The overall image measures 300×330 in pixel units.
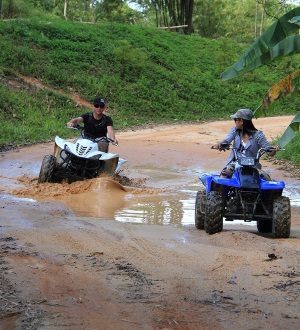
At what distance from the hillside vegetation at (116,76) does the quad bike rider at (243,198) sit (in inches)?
518

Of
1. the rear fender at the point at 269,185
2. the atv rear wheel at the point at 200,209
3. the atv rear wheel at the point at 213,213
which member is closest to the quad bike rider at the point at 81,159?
the atv rear wheel at the point at 200,209

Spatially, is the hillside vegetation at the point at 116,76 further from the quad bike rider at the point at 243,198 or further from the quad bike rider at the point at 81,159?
the quad bike rider at the point at 243,198

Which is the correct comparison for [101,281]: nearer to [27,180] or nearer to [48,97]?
[27,180]

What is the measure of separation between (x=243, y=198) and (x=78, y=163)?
15.1 ft

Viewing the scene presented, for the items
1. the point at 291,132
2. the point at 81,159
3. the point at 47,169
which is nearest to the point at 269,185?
the point at 291,132

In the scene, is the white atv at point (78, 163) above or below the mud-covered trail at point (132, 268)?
above

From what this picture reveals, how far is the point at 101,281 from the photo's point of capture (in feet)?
16.8

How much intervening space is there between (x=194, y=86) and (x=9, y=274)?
28156 mm

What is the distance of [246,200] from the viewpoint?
7516 millimetres

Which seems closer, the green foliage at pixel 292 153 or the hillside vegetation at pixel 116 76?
the green foliage at pixel 292 153

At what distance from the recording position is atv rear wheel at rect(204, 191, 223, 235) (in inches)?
288

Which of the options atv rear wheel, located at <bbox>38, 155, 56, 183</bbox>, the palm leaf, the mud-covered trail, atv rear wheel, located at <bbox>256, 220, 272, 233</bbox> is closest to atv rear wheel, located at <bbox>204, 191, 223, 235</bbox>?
the mud-covered trail

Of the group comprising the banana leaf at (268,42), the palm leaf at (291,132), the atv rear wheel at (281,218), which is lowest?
the atv rear wheel at (281,218)

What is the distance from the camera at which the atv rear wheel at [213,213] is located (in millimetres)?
7316
